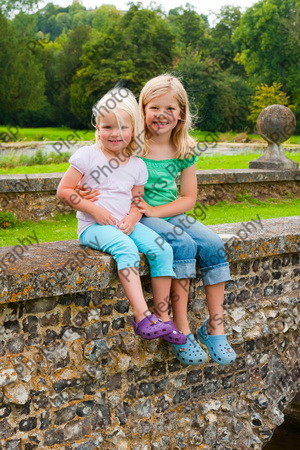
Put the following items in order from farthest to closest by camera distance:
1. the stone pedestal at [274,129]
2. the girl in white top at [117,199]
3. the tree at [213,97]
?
the tree at [213,97], the stone pedestal at [274,129], the girl in white top at [117,199]

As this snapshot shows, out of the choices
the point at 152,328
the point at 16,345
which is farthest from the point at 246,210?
the point at 16,345

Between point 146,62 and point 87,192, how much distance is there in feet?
124

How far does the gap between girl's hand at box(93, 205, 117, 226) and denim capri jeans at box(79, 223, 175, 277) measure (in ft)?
0.08

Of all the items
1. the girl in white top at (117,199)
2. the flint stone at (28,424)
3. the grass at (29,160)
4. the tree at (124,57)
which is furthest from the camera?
the tree at (124,57)

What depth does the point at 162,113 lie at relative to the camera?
394 cm

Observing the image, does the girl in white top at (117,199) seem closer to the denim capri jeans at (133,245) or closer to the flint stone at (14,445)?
the denim capri jeans at (133,245)

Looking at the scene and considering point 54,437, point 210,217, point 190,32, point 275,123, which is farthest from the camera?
point 190,32

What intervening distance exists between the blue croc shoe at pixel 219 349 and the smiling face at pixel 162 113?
140 centimetres

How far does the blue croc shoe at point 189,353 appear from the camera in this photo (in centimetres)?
390

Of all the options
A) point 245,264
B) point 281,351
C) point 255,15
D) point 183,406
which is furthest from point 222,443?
point 255,15

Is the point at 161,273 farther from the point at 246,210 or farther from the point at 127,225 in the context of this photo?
the point at 246,210

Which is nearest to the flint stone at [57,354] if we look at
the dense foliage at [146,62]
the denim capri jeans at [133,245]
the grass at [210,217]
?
the denim capri jeans at [133,245]

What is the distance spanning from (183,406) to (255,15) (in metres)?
44.8

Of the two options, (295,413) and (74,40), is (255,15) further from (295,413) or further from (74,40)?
(295,413)
